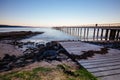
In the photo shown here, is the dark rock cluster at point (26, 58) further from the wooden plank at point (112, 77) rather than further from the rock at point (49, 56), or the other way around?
the wooden plank at point (112, 77)

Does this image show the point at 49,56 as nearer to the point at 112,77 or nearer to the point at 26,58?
the point at 26,58

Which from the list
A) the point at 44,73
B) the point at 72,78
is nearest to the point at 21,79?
the point at 44,73

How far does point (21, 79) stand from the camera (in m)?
4.75

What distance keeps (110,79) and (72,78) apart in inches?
61.5

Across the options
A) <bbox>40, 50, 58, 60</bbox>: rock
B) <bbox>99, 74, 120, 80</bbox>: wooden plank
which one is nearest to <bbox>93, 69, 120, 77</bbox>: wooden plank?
<bbox>99, 74, 120, 80</bbox>: wooden plank

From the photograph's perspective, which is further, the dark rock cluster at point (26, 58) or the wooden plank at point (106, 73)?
the dark rock cluster at point (26, 58)

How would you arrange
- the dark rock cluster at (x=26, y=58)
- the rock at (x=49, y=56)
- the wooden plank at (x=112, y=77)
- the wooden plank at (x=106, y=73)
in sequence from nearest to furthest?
1. the wooden plank at (x=112, y=77)
2. the wooden plank at (x=106, y=73)
3. the dark rock cluster at (x=26, y=58)
4. the rock at (x=49, y=56)

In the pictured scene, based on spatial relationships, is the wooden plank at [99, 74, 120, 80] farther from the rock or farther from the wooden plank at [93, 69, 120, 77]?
the rock

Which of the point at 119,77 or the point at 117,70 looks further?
the point at 117,70

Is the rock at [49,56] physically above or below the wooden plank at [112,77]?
below

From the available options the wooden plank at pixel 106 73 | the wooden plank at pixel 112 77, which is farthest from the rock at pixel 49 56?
the wooden plank at pixel 112 77

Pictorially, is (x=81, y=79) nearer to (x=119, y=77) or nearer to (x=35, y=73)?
(x=119, y=77)

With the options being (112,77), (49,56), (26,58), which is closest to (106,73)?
(112,77)

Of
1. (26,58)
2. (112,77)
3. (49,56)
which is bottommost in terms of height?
(26,58)
